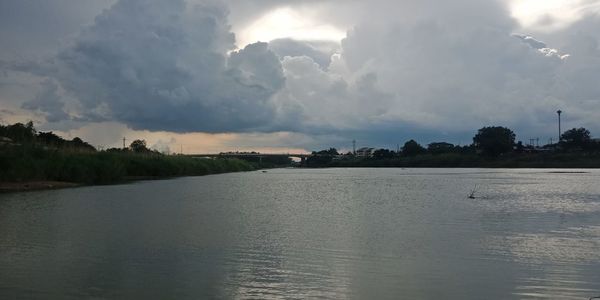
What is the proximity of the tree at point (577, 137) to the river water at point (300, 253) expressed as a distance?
Answer: 137 meters

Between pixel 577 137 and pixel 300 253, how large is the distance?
15858 cm

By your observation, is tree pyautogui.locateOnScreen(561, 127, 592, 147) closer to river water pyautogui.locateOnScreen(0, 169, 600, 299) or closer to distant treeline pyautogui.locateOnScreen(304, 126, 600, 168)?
distant treeline pyautogui.locateOnScreen(304, 126, 600, 168)

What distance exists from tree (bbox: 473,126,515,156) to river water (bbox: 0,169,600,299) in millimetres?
137905

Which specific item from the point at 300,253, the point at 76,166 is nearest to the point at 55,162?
the point at 76,166

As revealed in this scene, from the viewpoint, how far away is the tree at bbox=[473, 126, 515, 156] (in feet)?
549

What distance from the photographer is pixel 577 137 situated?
159 meters

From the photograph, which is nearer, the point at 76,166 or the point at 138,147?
the point at 76,166

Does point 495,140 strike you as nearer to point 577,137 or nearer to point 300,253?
point 577,137

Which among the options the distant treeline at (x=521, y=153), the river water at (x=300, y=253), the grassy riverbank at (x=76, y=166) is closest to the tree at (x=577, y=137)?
the distant treeline at (x=521, y=153)

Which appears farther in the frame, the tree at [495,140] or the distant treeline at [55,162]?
the tree at [495,140]

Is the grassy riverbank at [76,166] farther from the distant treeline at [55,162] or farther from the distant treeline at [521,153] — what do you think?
the distant treeline at [521,153]

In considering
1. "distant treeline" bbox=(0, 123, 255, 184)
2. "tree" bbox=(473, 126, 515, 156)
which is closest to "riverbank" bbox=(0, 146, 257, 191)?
"distant treeline" bbox=(0, 123, 255, 184)

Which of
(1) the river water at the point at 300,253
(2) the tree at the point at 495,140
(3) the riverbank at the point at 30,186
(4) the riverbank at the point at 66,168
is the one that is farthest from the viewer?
(2) the tree at the point at 495,140

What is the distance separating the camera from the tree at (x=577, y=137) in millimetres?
158125
